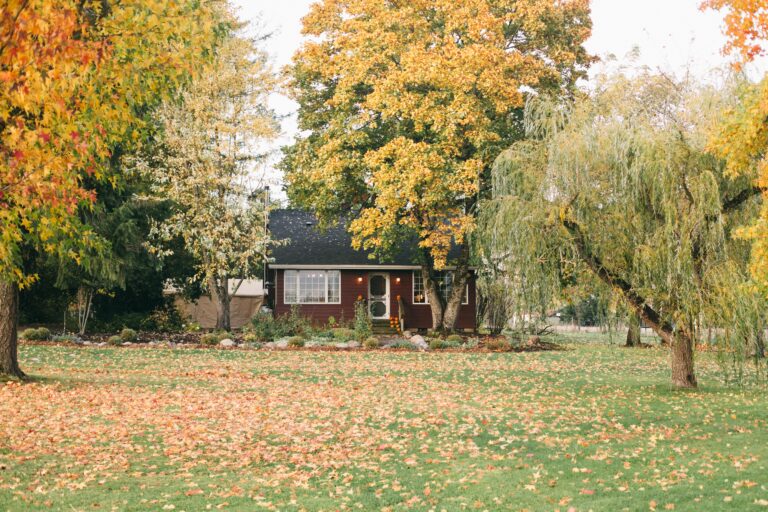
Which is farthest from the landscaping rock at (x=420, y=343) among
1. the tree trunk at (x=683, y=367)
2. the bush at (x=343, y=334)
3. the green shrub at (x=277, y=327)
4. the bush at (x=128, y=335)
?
the tree trunk at (x=683, y=367)

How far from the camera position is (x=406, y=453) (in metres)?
9.82

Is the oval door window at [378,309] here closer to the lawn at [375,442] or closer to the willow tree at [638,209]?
the lawn at [375,442]

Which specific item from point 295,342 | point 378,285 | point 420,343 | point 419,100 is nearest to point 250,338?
point 295,342

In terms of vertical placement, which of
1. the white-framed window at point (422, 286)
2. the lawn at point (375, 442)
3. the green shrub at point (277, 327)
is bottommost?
the lawn at point (375, 442)

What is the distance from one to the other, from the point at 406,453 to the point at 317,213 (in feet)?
68.3

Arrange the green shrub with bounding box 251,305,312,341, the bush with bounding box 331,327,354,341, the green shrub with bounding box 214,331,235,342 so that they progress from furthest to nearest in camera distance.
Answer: the green shrub with bounding box 251,305,312,341
the bush with bounding box 331,327,354,341
the green shrub with bounding box 214,331,235,342

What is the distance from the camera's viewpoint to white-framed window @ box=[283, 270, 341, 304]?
112ft

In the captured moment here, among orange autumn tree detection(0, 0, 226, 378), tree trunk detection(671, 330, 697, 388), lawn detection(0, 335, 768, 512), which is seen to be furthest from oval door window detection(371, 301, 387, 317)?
orange autumn tree detection(0, 0, 226, 378)

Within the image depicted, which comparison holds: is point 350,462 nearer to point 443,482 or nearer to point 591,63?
point 443,482

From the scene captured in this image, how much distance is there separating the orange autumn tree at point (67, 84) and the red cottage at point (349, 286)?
21058mm

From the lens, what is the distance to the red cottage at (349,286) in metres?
34.1

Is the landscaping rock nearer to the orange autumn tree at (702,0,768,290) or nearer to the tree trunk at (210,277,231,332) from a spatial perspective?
the tree trunk at (210,277,231,332)

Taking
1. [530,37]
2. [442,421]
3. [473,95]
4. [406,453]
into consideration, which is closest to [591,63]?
[530,37]

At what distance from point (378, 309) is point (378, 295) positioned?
0.63 meters
